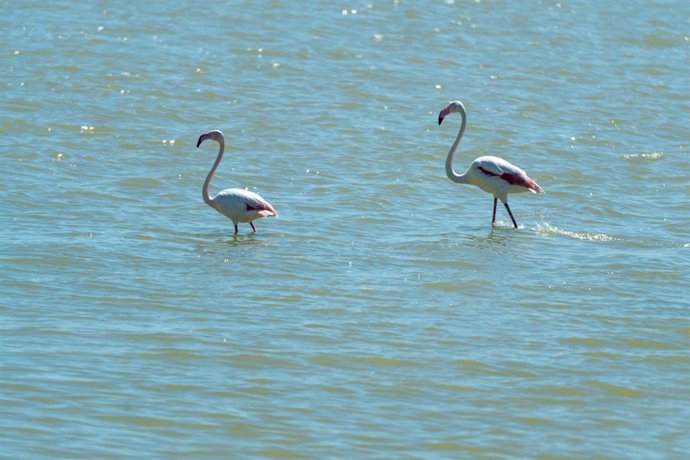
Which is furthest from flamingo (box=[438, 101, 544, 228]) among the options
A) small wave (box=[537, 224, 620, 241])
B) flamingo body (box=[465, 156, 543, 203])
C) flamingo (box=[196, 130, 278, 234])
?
flamingo (box=[196, 130, 278, 234])

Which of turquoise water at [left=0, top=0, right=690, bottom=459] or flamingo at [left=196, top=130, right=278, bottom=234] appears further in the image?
flamingo at [left=196, top=130, right=278, bottom=234]

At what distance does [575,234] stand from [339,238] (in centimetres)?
255

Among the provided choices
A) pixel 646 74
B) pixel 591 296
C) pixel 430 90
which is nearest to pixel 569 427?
pixel 591 296

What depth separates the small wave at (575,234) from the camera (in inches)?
570

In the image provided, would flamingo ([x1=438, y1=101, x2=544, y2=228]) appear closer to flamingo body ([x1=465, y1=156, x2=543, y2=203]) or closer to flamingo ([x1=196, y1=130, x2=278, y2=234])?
flamingo body ([x1=465, y1=156, x2=543, y2=203])

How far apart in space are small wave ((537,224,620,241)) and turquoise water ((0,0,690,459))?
0.07 metres

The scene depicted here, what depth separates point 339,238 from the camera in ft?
46.2

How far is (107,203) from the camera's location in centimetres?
1505

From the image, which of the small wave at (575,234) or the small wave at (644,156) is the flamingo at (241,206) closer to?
the small wave at (575,234)

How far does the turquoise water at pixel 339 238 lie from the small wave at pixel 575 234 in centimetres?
7

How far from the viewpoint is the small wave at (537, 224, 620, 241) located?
47.5 feet

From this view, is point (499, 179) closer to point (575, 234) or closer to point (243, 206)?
point (575, 234)

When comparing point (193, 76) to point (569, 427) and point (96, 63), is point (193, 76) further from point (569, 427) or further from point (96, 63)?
point (569, 427)

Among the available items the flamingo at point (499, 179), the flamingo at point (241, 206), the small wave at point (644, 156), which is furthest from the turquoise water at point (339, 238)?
the flamingo at point (499, 179)
